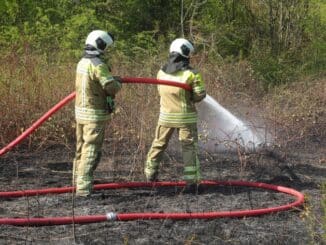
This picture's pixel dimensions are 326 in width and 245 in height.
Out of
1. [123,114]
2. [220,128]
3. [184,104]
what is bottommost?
[220,128]

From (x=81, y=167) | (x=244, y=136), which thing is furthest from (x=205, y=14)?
(x=81, y=167)

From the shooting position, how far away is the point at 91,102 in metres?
5.88

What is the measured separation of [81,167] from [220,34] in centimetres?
855

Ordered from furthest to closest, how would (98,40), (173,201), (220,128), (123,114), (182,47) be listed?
(220,128), (123,114), (182,47), (173,201), (98,40)

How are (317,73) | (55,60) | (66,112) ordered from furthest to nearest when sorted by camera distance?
(317,73), (55,60), (66,112)

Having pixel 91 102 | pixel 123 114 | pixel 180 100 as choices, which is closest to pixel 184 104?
A: pixel 180 100

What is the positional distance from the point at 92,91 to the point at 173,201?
51.0 inches

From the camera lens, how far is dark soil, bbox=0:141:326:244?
4.88 m

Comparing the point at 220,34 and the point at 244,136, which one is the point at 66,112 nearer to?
the point at 244,136

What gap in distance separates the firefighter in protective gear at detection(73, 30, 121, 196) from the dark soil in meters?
0.29

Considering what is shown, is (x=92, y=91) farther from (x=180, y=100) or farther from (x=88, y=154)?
(x=180, y=100)

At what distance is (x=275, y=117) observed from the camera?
959cm

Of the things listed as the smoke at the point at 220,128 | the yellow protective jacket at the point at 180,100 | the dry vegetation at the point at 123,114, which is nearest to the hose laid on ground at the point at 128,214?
the dry vegetation at the point at 123,114

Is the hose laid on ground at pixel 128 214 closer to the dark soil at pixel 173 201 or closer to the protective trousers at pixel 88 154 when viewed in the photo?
the dark soil at pixel 173 201
